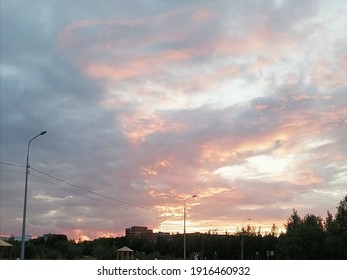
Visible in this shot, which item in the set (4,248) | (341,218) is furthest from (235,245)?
(4,248)

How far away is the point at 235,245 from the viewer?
152750mm

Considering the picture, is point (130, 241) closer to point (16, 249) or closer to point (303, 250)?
point (16, 249)

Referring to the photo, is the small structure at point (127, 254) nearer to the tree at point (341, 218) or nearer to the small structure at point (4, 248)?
the small structure at point (4, 248)

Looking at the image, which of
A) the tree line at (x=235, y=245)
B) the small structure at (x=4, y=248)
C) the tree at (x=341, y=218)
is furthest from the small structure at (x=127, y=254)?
the tree at (x=341, y=218)

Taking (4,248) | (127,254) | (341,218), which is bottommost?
(127,254)

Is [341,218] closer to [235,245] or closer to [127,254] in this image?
[127,254]

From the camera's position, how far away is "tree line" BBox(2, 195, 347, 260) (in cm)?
8119

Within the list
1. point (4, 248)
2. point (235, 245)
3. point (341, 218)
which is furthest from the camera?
point (235, 245)

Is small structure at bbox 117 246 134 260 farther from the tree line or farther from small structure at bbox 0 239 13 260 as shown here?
small structure at bbox 0 239 13 260

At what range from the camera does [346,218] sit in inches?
3123

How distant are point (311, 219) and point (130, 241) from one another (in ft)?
180

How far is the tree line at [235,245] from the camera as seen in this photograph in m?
81.2

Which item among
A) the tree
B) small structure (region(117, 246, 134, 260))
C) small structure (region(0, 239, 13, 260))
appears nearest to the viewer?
small structure (region(0, 239, 13, 260))

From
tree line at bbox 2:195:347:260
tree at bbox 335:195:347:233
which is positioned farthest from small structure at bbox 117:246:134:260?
tree at bbox 335:195:347:233
